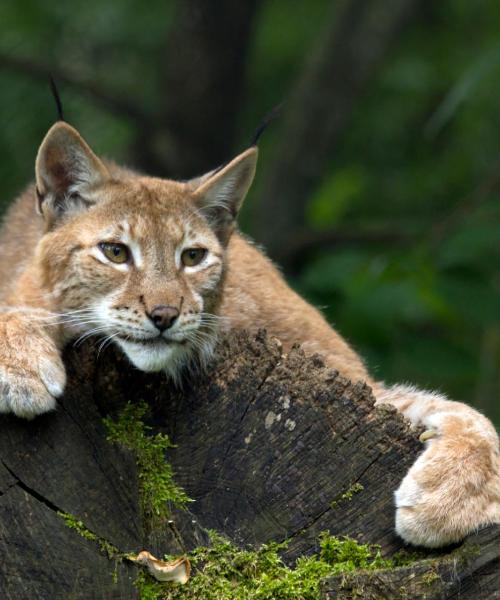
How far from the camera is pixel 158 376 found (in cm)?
491

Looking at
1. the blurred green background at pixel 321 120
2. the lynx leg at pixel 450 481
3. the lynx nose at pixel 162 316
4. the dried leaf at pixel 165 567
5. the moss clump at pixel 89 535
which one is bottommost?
the blurred green background at pixel 321 120

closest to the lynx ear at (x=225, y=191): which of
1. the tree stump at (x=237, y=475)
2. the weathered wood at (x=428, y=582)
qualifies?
the tree stump at (x=237, y=475)

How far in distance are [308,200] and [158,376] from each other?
21.8 ft

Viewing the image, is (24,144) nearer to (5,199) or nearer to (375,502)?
(5,199)

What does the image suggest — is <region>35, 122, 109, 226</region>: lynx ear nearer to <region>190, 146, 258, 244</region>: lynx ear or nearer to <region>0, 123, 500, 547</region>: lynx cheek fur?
<region>0, 123, 500, 547</region>: lynx cheek fur

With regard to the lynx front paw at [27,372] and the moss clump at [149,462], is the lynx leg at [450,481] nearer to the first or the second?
the moss clump at [149,462]

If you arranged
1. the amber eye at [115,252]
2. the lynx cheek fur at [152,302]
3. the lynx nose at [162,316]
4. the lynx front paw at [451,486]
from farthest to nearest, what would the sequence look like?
the amber eye at [115,252]
the lynx nose at [162,316]
the lynx cheek fur at [152,302]
the lynx front paw at [451,486]

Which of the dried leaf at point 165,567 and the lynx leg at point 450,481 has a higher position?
the lynx leg at point 450,481

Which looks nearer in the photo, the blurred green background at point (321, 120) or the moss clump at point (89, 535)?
the moss clump at point (89, 535)

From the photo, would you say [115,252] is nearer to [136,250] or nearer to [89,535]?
[136,250]

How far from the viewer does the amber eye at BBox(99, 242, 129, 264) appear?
5348 millimetres

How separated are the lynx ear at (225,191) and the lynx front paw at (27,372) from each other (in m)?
1.27

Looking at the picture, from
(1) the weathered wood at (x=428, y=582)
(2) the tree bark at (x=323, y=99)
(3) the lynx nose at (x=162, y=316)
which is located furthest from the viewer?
(2) the tree bark at (x=323, y=99)

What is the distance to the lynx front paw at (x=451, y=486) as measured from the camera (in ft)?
14.9
